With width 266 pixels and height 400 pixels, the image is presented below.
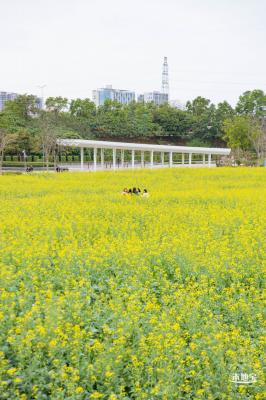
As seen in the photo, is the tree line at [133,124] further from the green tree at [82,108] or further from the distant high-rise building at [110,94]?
the distant high-rise building at [110,94]

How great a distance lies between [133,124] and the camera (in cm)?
5688

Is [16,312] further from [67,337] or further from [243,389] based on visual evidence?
[243,389]

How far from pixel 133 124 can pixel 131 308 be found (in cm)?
5336

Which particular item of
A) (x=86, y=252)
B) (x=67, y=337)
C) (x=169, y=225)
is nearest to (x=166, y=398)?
(x=67, y=337)

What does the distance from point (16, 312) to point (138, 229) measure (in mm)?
4288

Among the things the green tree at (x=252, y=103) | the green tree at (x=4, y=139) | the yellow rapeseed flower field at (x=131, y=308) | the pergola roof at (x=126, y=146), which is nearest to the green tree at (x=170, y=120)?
the green tree at (x=252, y=103)

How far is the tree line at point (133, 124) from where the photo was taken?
4469cm

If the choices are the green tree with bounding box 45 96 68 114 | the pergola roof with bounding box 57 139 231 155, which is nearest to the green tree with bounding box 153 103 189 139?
the green tree with bounding box 45 96 68 114

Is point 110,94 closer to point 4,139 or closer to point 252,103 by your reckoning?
point 252,103

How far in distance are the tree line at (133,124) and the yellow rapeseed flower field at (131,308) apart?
32.3 metres

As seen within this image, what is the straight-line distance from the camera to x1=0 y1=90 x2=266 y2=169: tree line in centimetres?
4469

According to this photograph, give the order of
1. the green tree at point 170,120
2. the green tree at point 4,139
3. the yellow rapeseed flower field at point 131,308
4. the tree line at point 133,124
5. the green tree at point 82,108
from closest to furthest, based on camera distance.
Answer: the yellow rapeseed flower field at point 131,308 < the green tree at point 4,139 < the tree line at point 133,124 < the green tree at point 82,108 < the green tree at point 170,120

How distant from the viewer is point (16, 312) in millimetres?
4484

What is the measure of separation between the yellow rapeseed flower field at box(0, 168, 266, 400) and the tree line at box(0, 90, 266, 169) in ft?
106
